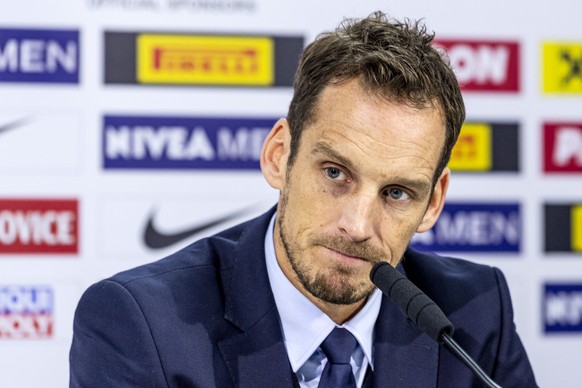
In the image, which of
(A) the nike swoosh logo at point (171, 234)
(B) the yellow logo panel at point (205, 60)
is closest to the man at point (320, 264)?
(A) the nike swoosh logo at point (171, 234)

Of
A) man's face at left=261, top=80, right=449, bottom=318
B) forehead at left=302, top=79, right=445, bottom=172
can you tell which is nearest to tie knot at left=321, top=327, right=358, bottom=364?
man's face at left=261, top=80, right=449, bottom=318

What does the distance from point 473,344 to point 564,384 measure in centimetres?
106

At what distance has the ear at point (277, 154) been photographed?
1.50 m

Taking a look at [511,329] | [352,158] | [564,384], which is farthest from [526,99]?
[352,158]

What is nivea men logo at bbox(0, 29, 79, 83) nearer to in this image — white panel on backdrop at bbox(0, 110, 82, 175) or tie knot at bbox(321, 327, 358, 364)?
white panel on backdrop at bbox(0, 110, 82, 175)

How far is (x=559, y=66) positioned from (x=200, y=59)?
103 cm

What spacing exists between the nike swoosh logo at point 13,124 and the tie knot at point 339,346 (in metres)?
1.17

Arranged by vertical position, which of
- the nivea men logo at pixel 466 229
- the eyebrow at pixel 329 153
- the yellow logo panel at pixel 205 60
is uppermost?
the yellow logo panel at pixel 205 60

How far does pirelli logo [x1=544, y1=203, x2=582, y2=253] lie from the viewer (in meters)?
2.54

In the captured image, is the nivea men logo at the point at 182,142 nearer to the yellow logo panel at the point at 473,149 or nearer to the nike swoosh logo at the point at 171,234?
the nike swoosh logo at the point at 171,234

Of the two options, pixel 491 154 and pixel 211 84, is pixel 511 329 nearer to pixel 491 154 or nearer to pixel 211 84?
pixel 491 154

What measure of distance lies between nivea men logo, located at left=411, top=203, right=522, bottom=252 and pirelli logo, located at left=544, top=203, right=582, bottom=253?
0.13 meters

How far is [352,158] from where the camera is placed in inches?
53.0

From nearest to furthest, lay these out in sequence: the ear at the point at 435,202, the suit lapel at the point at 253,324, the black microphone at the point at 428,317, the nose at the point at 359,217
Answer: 1. the black microphone at the point at 428,317
2. the nose at the point at 359,217
3. the suit lapel at the point at 253,324
4. the ear at the point at 435,202
